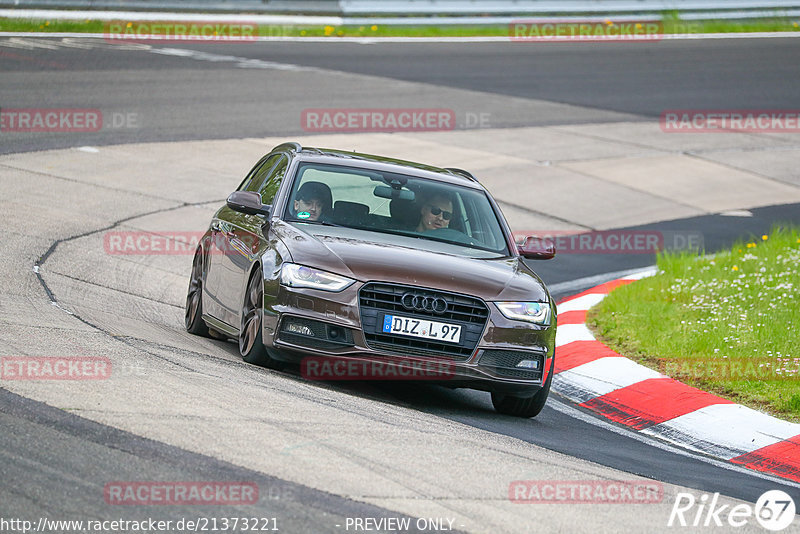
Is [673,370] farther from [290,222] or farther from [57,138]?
[57,138]

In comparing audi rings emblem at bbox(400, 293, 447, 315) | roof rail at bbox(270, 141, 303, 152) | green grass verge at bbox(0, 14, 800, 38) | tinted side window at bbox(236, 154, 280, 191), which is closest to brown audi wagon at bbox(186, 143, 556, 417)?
audi rings emblem at bbox(400, 293, 447, 315)

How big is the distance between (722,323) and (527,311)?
321 cm

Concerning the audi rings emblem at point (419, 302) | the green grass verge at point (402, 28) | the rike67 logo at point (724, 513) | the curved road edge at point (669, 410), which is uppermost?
the green grass verge at point (402, 28)

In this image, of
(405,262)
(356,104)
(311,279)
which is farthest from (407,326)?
(356,104)

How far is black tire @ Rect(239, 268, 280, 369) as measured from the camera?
7982 millimetres

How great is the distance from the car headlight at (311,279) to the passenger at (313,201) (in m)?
1.01

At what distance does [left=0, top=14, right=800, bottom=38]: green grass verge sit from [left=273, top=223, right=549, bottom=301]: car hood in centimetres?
1921

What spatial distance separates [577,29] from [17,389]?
28.6 m

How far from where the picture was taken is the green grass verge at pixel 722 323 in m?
9.15

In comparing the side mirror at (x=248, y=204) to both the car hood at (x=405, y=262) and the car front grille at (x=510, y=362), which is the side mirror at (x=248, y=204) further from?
the car front grille at (x=510, y=362)

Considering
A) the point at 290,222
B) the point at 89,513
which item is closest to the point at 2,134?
the point at 290,222

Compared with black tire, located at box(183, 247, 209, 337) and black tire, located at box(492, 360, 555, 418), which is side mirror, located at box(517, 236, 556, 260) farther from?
black tire, located at box(183, 247, 209, 337)

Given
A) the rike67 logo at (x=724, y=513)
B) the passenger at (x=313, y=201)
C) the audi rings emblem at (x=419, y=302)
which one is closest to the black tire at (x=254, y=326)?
the passenger at (x=313, y=201)

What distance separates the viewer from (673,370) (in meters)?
9.68
